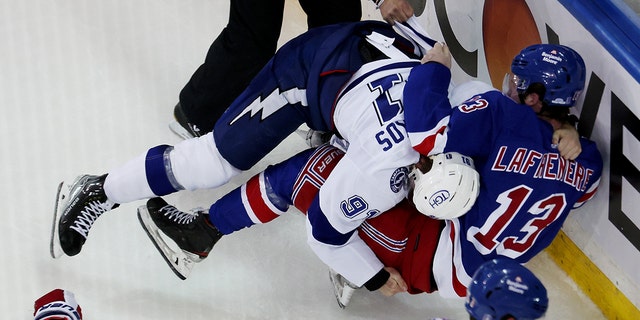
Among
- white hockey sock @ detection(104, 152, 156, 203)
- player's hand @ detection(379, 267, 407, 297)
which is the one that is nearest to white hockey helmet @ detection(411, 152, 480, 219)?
player's hand @ detection(379, 267, 407, 297)

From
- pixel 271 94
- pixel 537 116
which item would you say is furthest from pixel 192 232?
pixel 537 116

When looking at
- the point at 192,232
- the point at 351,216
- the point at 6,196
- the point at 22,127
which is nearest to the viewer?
the point at 351,216

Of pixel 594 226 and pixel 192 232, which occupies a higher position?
pixel 192 232

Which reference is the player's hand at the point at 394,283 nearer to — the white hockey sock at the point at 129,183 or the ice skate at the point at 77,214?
the white hockey sock at the point at 129,183

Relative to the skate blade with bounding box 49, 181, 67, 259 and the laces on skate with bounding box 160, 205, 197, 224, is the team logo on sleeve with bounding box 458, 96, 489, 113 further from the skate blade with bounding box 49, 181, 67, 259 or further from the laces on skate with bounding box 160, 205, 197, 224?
the skate blade with bounding box 49, 181, 67, 259

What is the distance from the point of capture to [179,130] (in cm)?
321

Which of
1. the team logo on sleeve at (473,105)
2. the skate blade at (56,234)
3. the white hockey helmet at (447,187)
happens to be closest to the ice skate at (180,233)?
the skate blade at (56,234)

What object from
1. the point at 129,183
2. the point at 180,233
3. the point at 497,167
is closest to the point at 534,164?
the point at 497,167

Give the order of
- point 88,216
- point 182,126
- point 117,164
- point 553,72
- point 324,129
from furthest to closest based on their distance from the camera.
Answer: point 182,126 → point 117,164 → point 88,216 → point 324,129 → point 553,72

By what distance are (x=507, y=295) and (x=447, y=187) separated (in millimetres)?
521

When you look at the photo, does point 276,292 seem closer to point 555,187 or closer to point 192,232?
point 192,232

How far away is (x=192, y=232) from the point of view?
2.69m

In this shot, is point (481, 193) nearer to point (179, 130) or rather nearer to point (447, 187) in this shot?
point (447, 187)

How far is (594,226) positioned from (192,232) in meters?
1.13
